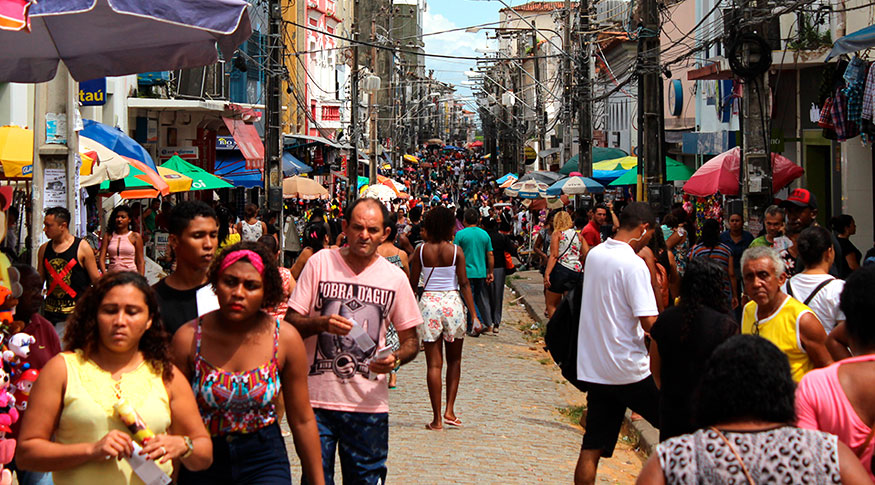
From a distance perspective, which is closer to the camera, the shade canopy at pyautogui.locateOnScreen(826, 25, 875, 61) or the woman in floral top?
the shade canopy at pyautogui.locateOnScreen(826, 25, 875, 61)

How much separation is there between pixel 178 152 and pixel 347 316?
79.8ft

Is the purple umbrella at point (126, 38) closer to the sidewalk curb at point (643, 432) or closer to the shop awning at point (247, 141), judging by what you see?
the sidewalk curb at point (643, 432)

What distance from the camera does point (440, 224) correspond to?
9.96 meters

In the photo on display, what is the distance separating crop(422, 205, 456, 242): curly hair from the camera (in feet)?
32.6

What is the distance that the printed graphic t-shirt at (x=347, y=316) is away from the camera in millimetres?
5312

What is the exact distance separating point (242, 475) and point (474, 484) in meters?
3.32

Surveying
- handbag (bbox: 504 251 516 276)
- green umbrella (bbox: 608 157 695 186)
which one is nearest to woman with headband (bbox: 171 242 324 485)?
handbag (bbox: 504 251 516 276)

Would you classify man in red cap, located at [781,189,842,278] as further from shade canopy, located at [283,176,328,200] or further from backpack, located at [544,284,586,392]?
shade canopy, located at [283,176,328,200]

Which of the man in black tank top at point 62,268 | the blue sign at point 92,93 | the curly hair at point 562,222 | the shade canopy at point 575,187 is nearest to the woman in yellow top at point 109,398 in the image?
the man in black tank top at point 62,268

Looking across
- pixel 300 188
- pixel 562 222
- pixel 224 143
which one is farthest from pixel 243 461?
pixel 224 143

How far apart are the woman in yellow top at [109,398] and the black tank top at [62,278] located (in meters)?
5.58

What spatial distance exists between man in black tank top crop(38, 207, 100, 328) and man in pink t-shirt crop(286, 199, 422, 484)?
183 inches

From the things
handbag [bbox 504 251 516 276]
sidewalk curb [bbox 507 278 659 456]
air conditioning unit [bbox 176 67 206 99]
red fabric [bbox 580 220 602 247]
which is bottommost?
sidewalk curb [bbox 507 278 659 456]

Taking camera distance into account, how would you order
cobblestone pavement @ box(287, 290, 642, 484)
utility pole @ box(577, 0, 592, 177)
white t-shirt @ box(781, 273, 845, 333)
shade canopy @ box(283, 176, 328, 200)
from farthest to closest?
shade canopy @ box(283, 176, 328, 200), utility pole @ box(577, 0, 592, 177), cobblestone pavement @ box(287, 290, 642, 484), white t-shirt @ box(781, 273, 845, 333)
